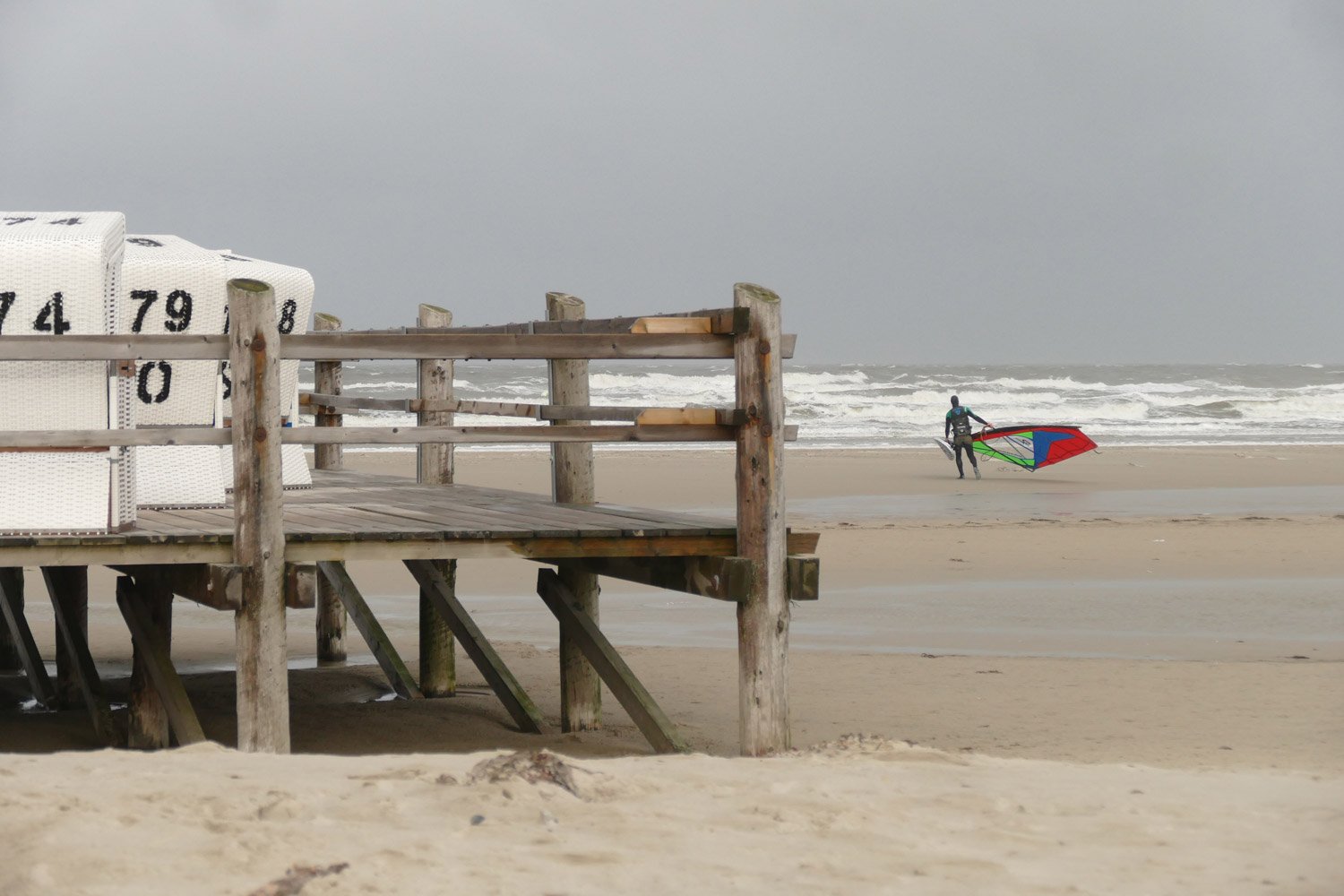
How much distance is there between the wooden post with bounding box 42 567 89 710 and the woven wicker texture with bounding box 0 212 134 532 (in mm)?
2129

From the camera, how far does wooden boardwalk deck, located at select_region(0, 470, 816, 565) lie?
6.00m

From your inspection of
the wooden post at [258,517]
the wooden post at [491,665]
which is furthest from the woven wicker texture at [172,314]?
the wooden post at [258,517]

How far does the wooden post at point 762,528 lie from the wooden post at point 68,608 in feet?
13.1

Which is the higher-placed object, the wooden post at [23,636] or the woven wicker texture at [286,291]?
the woven wicker texture at [286,291]

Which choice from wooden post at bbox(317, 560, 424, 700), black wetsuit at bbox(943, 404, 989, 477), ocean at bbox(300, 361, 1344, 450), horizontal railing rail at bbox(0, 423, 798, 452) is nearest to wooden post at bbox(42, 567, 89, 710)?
wooden post at bbox(317, 560, 424, 700)

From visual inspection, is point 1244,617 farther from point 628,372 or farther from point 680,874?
point 628,372

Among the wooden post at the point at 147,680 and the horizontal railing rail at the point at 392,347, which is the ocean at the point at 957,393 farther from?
the horizontal railing rail at the point at 392,347

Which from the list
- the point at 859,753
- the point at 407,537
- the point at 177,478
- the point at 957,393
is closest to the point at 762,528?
the point at 859,753

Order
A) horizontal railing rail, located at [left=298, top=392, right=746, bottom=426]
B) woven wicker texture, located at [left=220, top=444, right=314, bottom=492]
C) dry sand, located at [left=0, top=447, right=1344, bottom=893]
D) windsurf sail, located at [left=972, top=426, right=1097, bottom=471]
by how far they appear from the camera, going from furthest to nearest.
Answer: windsurf sail, located at [left=972, top=426, right=1097, bottom=471]
woven wicker texture, located at [left=220, top=444, right=314, bottom=492]
horizontal railing rail, located at [left=298, top=392, right=746, bottom=426]
dry sand, located at [left=0, top=447, right=1344, bottom=893]

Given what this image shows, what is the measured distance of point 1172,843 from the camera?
4.32 metres

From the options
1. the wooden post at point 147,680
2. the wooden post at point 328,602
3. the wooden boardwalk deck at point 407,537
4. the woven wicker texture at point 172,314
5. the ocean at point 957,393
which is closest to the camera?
the wooden boardwalk deck at point 407,537

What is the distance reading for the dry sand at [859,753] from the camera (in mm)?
3967

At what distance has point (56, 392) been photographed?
20.1 feet

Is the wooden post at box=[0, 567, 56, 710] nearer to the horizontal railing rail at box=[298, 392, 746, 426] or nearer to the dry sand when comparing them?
the dry sand
